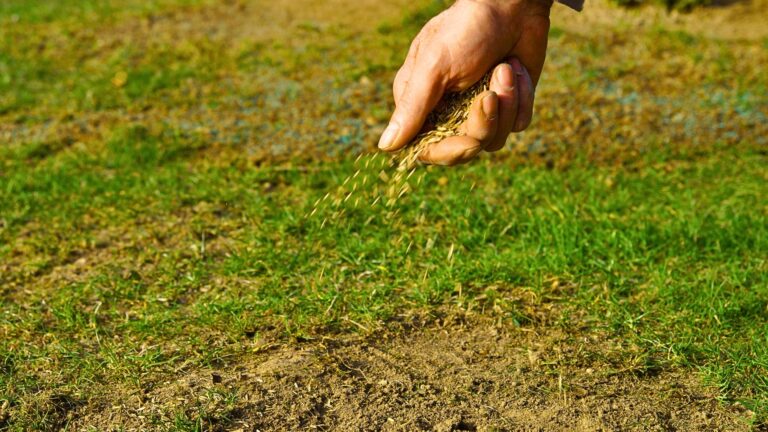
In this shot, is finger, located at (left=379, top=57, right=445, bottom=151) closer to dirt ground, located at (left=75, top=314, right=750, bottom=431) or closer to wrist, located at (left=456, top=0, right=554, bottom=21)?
wrist, located at (left=456, top=0, right=554, bottom=21)

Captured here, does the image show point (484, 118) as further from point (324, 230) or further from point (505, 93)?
point (324, 230)

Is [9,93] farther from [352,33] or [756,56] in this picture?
[756,56]

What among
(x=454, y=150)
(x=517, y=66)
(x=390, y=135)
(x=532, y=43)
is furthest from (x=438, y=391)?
(x=532, y=43)

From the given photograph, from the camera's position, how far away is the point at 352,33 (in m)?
7.66

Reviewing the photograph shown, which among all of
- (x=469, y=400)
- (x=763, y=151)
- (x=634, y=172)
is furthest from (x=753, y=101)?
(x=469, y=400)

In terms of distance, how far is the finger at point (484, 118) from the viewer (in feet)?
11.4

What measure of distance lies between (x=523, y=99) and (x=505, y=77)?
16 cm

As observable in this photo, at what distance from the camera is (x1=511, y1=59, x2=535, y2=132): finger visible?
12.1 feet

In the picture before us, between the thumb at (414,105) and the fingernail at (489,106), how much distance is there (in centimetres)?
29

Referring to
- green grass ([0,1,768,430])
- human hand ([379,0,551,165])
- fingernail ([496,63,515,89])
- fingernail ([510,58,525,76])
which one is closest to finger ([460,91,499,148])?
human hand ([379,0,551,165])

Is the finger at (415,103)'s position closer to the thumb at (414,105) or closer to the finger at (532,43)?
the thumb at (414,105)

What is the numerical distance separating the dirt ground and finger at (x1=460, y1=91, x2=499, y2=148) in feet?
2.84

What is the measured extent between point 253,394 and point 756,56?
5436 millimetres

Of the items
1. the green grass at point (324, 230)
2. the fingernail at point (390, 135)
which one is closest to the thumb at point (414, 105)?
the fingernail at point (390, 135)
